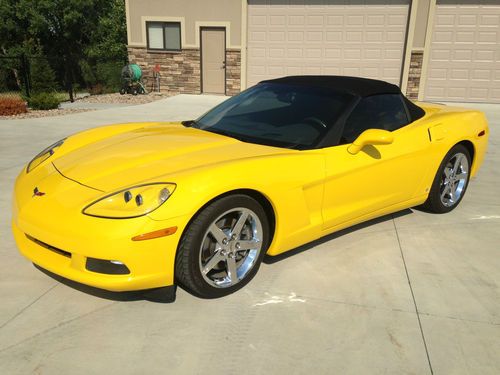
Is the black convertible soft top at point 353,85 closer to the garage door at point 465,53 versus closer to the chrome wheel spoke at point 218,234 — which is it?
the chrome wheel spoke at point 218,234

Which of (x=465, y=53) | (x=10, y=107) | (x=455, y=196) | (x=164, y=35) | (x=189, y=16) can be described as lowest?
(x=455, y=196)

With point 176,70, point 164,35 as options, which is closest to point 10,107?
point 176,70

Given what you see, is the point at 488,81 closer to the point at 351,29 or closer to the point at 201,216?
the point at 351,29

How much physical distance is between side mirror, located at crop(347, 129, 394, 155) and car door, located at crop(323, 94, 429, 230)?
0.06 m

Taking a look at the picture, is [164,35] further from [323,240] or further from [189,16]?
[323,240]

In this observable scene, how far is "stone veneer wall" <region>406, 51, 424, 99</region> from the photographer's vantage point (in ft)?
46.3

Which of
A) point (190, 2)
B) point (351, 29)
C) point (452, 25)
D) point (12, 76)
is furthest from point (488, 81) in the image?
point (12, 76)

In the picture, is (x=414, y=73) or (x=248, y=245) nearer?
(x=248, y=245)

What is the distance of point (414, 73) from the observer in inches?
564

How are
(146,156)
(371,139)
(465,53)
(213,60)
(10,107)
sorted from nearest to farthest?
(146,156) → (371,139) → (10,107) → (465,53) → (213,60)

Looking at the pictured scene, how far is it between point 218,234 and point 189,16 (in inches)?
563

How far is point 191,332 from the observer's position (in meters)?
2.56

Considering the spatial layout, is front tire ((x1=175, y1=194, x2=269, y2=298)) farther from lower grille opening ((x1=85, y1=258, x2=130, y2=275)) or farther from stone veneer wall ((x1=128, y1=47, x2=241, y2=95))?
stone veneer wall ((x1=128, y1=47, x2=241, y2=95))

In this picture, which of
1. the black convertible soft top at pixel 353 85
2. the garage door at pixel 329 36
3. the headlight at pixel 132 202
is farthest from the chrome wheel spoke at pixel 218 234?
the garage door at pixel 329 36
